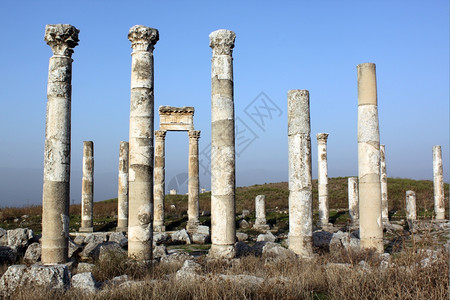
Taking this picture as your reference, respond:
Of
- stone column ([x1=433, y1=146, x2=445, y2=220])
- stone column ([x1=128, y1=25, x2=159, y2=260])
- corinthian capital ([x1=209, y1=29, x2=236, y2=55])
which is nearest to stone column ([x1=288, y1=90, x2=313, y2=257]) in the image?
corinthian capital ([x1=209, y1=29, x2=236, y2=55])

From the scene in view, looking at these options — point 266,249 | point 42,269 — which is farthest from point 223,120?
point 42,269

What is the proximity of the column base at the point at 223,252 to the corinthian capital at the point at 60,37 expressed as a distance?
6.94 meters

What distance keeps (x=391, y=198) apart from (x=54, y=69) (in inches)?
1235

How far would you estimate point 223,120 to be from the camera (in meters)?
13.4

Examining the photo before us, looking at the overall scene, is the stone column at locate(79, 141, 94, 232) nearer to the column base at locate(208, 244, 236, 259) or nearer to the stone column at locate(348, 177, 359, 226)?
the column base at locate(208, 244, 236, 259)

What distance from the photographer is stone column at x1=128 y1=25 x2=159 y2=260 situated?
12.9 m

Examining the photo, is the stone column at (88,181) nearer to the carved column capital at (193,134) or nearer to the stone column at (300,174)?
the carved column capital at (193,134)

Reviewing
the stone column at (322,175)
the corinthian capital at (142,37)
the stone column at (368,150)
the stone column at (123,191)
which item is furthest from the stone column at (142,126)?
the stone column at (322,175)

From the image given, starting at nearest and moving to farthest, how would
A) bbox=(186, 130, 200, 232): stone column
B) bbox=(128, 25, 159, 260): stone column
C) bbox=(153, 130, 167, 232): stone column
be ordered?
bbox=(128, 25, 159, 260): stone column
bbox=(153, 130, 167, 232): stone column
bbox=(186, 130, 200, 232): stone column

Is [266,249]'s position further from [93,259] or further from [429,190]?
[429,190]

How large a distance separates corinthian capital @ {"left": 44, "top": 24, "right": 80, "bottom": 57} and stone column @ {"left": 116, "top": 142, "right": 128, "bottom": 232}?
1313 cm

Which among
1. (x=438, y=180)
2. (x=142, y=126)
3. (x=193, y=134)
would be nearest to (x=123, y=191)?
(x=193, y=134)

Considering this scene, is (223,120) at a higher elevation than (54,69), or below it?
below

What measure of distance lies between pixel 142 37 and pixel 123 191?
537 inches
